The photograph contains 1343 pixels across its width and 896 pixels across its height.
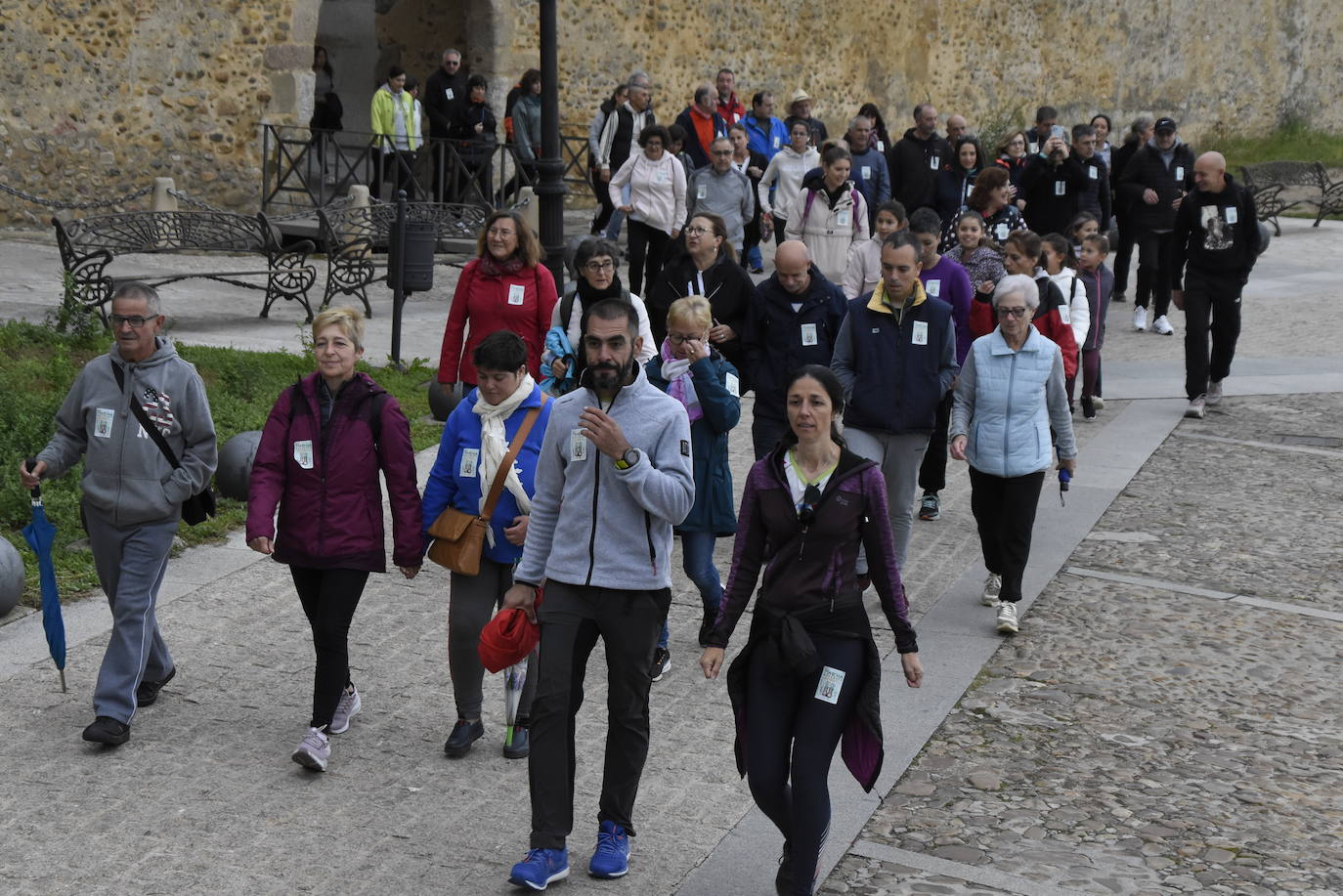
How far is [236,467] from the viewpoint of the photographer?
8742 mm

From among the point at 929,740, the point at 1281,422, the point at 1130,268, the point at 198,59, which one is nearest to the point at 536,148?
the point at 198,59

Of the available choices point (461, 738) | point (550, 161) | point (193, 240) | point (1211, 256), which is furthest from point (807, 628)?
point (193, 240)

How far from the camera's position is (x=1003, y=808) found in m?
5.47

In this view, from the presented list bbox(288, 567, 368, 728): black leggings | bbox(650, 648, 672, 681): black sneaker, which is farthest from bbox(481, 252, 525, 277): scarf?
bbox(288, 567, 368, 728): black leggings

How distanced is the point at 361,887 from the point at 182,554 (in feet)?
11.9

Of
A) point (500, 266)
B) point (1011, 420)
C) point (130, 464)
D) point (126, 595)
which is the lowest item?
point (126, 595)

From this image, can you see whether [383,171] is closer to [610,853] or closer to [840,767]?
[840,767]

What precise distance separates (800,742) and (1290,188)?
27839mm

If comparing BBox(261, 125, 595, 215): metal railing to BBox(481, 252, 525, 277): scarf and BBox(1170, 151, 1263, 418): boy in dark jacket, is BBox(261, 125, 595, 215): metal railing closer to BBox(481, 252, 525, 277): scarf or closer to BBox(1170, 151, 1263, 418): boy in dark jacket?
BBox(1170, 151, 1263, 418): boy in dark jacket

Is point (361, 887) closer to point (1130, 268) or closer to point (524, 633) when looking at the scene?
point (524, 633)

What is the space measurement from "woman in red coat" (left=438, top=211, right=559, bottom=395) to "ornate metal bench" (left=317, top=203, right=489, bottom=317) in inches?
160

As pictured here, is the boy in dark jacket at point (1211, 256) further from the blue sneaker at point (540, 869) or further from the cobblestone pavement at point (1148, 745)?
the blue sneaker at point (540, 869)

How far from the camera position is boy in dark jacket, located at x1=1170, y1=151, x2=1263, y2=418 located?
38.2 feet

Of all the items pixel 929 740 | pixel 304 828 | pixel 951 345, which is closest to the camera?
pixel 304 828
